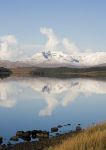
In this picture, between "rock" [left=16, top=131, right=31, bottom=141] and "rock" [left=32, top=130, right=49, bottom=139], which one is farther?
"rock" [left=32, top=130, right=49, bottom=139]

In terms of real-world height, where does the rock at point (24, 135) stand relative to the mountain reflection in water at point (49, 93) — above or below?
below

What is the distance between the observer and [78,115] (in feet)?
137

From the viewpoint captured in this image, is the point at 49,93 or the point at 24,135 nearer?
the point at 24,135

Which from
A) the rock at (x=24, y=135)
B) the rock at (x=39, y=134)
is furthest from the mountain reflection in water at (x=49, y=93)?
the rock at (x=24, y=135)

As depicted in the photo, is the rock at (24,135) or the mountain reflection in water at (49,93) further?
the mountain reflection in water at (49,93)

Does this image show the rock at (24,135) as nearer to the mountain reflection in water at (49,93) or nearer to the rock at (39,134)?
the rock at (39,134)

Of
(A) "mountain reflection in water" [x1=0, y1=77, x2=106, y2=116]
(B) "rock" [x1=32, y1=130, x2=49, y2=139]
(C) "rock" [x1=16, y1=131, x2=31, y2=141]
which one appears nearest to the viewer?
(C) "rock" [x1=16, y1=131, x2=31, y2=141]

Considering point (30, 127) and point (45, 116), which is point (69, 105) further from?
point (30, 127)

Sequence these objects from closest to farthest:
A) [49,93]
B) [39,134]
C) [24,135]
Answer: [39,134] < [24,135] < [49,93]

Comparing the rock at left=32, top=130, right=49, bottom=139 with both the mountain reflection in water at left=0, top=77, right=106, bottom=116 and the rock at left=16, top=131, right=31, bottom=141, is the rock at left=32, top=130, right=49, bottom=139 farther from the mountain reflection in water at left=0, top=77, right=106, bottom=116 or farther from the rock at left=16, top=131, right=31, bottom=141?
the mountain reflection in water at left=0, top=77, right=106, bottom=116

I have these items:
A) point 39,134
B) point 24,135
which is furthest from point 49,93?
Result: point 39,134

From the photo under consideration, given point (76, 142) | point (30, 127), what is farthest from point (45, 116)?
point (76, 142)

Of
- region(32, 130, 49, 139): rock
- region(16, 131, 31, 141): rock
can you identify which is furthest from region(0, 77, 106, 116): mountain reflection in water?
region(16, 131, 31, 141): rock

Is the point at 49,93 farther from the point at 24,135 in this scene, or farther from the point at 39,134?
the point at 39,134
